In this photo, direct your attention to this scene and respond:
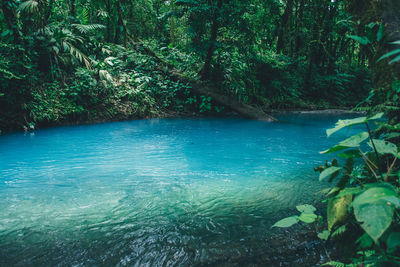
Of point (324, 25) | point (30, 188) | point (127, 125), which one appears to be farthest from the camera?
point (324, 25)

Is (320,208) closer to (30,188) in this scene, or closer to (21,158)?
(30,188)

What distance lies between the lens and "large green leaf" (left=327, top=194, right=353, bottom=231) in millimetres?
1436

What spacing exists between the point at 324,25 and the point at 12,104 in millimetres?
14895

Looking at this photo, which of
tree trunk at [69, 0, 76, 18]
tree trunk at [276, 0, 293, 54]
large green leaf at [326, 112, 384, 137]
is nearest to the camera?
large green leaf at [326, 112, 384, 137]

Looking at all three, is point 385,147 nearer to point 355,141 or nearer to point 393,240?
point 355,141

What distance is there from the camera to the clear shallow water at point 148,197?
2.22 meters

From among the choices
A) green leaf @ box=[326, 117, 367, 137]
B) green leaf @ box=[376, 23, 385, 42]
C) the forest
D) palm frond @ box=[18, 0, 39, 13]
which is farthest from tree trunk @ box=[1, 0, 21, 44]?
green leaf @ box=[326, 117, 367, 137]

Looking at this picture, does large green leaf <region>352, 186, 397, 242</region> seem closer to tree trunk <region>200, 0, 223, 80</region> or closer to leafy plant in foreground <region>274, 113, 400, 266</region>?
leafy plant in foreground <region>274, 113, 400, 266</region>

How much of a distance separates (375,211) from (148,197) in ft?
8.96

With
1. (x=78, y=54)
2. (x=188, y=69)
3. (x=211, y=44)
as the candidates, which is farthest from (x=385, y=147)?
(x=188, y=69)

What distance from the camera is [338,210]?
145cm

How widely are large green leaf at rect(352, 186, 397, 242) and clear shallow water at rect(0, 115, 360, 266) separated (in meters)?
1.19

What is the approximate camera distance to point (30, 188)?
12.1ft

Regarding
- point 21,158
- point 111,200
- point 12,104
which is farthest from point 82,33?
point 111,200
